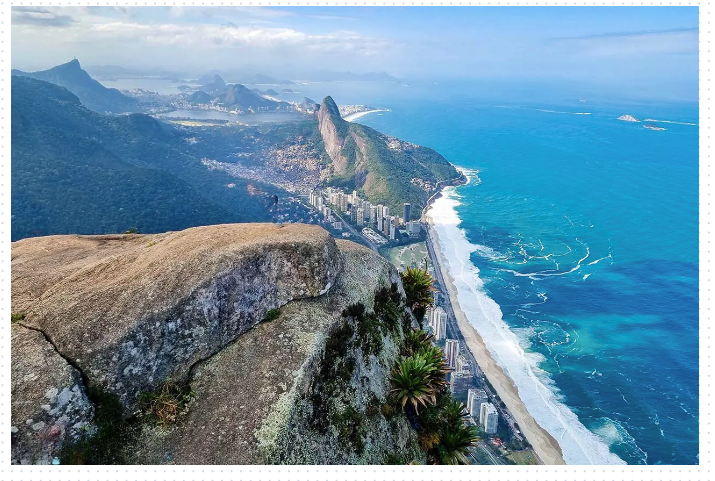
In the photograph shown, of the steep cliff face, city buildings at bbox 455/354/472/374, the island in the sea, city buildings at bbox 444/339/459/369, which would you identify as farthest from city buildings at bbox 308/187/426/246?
the steep cliff face

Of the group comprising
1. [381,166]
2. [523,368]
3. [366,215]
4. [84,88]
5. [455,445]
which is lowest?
[523,368]

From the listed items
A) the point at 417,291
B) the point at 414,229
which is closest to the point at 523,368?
the point at 417,291

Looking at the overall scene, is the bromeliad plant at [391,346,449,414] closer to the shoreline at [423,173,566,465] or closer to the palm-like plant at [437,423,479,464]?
the palm-like plant at [437,423,479,464]

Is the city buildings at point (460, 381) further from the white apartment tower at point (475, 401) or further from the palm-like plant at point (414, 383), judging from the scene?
the palm-like plant at point (414, 383)

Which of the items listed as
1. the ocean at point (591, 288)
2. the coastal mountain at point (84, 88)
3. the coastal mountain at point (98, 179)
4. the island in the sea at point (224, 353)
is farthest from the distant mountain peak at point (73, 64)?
the island in the sea at point (224, 353)

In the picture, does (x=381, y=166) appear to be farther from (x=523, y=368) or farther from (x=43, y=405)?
(x=43, y=405)

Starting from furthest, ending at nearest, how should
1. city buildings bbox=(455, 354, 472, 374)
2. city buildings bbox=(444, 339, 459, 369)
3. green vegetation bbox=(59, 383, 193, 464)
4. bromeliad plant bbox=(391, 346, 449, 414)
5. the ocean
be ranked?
city buildings bbox=(444, 339, 459, 369)
city buildings bbox=(455, 354, 472, 374)
the ocean
bromeliad plant bbox=(391, 346, 449, 414)
green vegetation bbox=(59, 383, 193, 464)

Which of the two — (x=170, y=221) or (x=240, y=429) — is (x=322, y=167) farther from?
(x=240, y=429)

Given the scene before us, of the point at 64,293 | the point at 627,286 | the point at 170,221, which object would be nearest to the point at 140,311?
the point at 64,293
